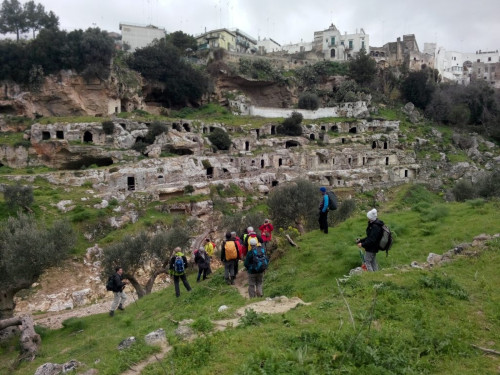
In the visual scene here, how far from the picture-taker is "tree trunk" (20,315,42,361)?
11488 millimetres

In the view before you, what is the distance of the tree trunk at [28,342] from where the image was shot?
11.5m

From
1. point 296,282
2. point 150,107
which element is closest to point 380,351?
point 296,282

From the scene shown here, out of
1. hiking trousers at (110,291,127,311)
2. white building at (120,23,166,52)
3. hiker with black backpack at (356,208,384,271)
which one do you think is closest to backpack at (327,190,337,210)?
hiker with black backpack at (356,208,384,271)

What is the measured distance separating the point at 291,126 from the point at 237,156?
1260 centimetres

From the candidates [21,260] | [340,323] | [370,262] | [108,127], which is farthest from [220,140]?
[340,323]

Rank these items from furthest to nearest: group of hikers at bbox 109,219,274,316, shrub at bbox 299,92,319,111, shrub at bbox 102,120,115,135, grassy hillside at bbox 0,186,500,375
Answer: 1. shrub at bbox 299,92,319,111
2. shrub at bbox 102,120,115,135
3. group of hikers at bbox 109,219,274,316
4. grassy hillside at bbox 0,186,500,375

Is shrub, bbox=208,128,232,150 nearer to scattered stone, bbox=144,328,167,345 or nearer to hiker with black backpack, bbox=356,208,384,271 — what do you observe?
hiker with black backpack, bbox=356,208,384,271

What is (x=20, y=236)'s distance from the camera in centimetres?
1537

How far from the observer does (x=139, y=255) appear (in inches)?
755

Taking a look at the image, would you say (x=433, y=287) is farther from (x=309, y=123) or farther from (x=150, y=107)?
(x=150, y=107)

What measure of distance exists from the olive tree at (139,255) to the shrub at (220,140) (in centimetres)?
2288

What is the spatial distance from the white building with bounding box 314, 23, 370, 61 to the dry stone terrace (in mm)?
27708

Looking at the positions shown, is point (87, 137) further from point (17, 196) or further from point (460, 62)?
point (460, 62)

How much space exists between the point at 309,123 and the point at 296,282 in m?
44.8
